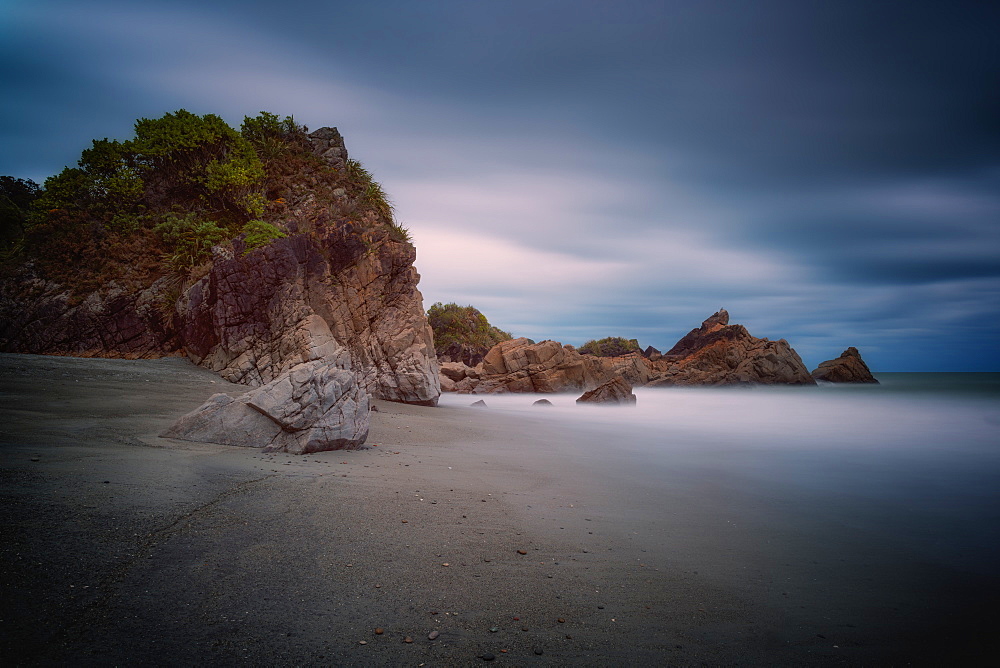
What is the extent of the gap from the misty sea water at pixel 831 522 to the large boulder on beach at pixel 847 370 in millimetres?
46719

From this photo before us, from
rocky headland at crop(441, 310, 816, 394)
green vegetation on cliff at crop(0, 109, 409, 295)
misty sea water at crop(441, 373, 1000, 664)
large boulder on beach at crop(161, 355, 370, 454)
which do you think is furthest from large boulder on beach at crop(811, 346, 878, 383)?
large boulder on beach at crop(161, 355, 370, 454)

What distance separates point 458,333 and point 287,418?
40.6m

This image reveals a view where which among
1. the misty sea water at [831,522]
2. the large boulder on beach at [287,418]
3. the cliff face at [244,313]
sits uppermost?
the cliff face at [244,313]

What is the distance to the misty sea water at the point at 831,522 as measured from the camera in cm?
346

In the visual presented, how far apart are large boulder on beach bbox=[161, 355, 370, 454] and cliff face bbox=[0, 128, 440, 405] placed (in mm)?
4867

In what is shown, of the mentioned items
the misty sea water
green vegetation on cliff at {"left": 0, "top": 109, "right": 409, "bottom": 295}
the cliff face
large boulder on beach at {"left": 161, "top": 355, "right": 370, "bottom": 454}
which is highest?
green vegetation on cliff at {"left": 0, "top": 109, "right": 409, "bottom": 295}

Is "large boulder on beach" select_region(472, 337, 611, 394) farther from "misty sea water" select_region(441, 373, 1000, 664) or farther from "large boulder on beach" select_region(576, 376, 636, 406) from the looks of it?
"misty sea water" select_region(441, 373, 1000, 664)

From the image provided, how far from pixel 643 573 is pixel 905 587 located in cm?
225

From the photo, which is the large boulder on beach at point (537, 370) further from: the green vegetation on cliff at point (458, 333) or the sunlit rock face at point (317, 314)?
the sunlit rock face at point (317, 314)

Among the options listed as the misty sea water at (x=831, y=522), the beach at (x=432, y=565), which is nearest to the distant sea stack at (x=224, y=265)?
the beach at (x=432, y=565)

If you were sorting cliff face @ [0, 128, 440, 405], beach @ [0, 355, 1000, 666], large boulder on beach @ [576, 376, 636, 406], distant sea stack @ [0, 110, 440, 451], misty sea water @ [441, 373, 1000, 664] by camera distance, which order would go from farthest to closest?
large boulder on beach @ [576, 376, 636, 406] → distant sea stack @ [0, 110, 440, 451] → cliff face @ [0, 128, 440, 405] → misty sea water @ [441, 373, 1000, 664] → beach @ [0, 355, 1000, 666]

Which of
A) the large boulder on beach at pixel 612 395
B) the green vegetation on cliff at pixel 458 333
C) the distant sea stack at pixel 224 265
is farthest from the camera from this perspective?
the green vegetation on cliff at pixel 458 333

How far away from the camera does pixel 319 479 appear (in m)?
5.36

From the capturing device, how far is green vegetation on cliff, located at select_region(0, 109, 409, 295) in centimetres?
1434
